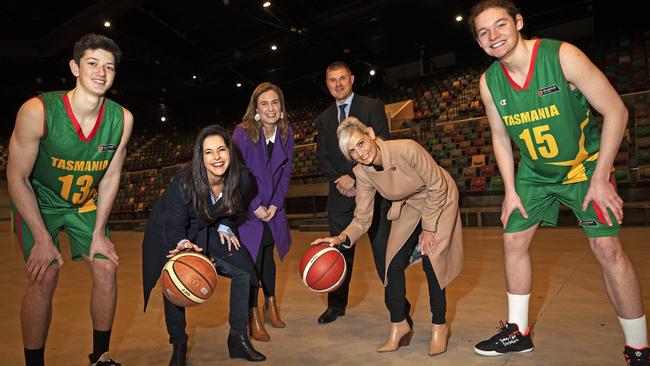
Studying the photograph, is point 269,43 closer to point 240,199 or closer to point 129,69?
point 129,69

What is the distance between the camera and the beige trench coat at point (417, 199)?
7.96ft

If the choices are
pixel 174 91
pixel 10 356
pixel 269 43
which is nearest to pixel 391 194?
pixel 10 356

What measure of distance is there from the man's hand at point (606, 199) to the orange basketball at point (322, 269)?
1212mm

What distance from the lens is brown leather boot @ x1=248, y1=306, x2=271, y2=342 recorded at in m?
2.73

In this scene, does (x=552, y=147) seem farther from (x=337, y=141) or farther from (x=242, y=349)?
(x=242, y=349)

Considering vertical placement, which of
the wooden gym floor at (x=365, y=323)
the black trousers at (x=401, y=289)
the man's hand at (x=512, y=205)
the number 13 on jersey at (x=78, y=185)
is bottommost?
the wooden gym floor at (x=365, y=323)

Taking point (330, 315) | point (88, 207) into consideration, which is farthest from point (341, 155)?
point (88, 207)

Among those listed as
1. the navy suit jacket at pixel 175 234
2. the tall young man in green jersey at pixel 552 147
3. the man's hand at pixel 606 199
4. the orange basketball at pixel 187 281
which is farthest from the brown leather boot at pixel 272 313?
the man's hand at pixel 606 199

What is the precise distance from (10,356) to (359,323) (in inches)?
78.4

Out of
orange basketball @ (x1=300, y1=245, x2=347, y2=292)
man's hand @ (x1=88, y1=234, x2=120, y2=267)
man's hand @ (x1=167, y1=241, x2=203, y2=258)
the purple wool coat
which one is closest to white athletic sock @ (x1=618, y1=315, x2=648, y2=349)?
orange basketball @ (x1=300, y1=245, x2=347, y2=292)

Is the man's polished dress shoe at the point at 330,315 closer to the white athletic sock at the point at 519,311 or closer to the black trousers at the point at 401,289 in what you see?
the black trousers at the point at 401,289

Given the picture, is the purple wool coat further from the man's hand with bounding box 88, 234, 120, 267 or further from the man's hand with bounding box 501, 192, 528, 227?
the man's hand with bounding box 501, 192, 528, 227

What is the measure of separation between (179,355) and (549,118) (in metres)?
2.09

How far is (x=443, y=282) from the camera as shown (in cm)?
241
